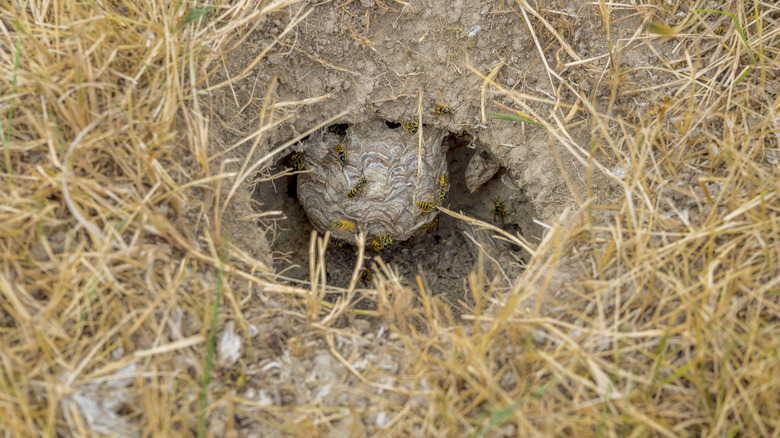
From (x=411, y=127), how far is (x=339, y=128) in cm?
46

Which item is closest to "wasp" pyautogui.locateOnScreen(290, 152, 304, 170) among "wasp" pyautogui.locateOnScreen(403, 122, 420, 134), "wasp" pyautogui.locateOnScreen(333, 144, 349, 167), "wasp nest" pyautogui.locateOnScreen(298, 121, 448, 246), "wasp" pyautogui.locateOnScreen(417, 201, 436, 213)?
"wasp nest" pyautogui.locateOnScreen(298, 121, 448, 246)

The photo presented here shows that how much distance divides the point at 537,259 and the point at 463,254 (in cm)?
170

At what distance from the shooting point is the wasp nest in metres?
3.15

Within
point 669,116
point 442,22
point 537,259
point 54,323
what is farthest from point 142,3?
point 669,116

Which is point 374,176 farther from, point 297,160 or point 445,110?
point 445,110

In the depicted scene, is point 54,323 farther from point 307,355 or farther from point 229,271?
point 307,355

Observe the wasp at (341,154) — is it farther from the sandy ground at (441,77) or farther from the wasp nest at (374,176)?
the sandy ground at (441,77)

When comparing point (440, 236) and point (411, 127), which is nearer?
point (411, 127)

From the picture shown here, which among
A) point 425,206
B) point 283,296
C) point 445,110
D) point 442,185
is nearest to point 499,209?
point 442,185

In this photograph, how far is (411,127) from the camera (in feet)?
9.95

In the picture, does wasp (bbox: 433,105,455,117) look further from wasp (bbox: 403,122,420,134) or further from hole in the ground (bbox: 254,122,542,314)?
hole in the ground (bbox: 254,122,542,314)

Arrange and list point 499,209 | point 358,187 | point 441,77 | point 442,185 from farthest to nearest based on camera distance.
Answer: point 499,209
point 442,185
point 358,187
point 441,77

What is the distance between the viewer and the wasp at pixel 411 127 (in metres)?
3.01

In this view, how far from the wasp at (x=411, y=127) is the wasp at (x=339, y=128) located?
0.40 metres
